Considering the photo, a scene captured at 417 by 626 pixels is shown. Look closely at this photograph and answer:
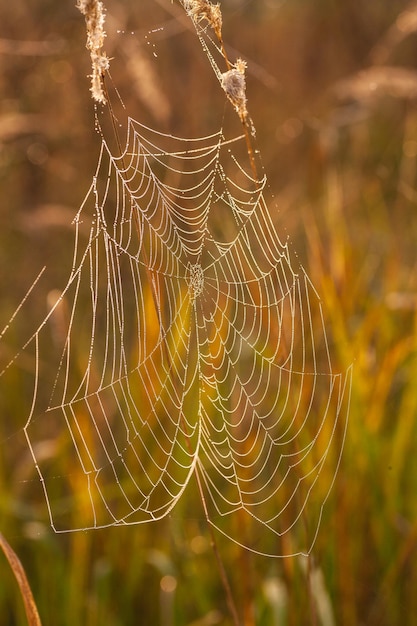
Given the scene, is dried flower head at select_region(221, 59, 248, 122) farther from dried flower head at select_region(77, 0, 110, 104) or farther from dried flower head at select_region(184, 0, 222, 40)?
dried flower head at select_region(77, 0, 110, 104)

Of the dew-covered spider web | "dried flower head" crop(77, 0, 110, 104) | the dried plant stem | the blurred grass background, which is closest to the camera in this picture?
"dried flower head" crop(77, 0, 110, 104)

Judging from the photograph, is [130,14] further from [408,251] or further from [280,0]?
[280,0]

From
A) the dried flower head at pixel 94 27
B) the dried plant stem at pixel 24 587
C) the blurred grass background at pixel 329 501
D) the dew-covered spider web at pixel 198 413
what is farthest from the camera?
the blurred grass background at pixel 329 501

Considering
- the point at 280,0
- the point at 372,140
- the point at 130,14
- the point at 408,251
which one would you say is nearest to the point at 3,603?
the point at 408,251

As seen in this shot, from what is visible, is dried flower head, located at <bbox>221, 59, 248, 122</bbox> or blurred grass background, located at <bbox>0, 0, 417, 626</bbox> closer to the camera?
dried flower head, located at <bbox>221, 59, 248, 122</bbox>

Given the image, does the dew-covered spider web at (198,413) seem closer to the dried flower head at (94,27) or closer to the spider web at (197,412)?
the spider web at (197,412)

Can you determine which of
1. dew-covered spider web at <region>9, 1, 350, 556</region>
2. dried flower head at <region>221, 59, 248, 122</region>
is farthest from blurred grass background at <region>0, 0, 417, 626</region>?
dried flower head at <region>221, 59, 248, 122</region>

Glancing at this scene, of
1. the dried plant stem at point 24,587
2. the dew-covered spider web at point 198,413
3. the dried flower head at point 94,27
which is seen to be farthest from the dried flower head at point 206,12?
the dried plant stem at point 24,587

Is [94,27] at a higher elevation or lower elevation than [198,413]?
higher

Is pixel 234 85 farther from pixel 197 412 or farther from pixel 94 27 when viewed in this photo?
pixel 197 412

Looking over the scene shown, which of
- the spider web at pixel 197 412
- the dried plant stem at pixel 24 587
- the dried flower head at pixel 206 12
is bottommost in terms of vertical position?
the dried plant stem at pixel 24 587

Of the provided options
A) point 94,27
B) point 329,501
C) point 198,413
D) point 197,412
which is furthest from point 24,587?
point 197,412
